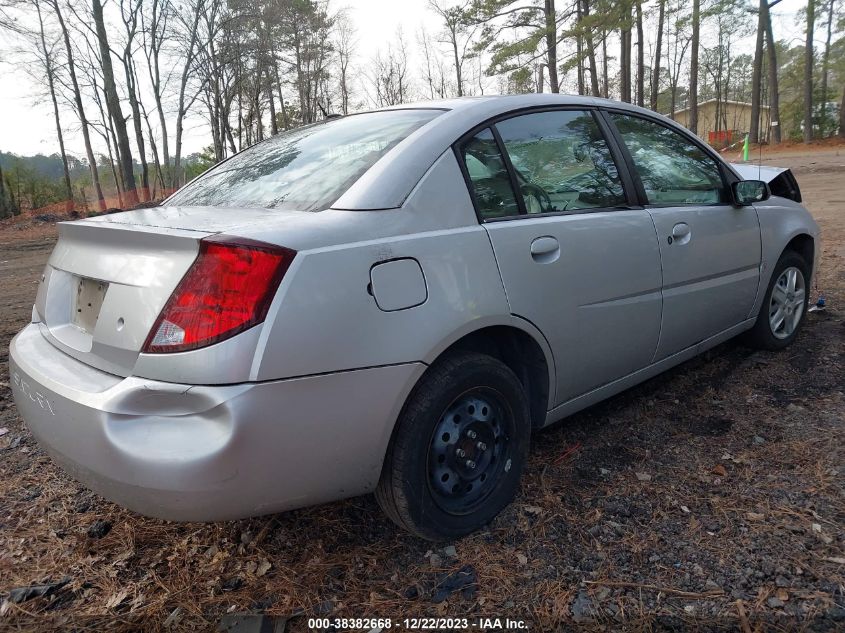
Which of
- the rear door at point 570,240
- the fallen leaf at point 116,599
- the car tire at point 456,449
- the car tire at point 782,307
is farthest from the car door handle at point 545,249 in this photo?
the car tire at point 782,307

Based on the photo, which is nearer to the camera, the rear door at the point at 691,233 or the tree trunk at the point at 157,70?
the rear door at the point at 691,233

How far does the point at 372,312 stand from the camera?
176 centimetres

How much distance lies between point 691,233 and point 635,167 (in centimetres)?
46

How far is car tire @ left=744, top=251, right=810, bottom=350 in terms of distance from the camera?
3.74 metres

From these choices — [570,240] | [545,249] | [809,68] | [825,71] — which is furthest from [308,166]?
[825,71]

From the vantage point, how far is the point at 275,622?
6.02ft

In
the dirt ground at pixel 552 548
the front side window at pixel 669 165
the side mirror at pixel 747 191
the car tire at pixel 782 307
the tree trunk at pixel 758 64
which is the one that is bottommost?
the dirt ground at pixel 552 548

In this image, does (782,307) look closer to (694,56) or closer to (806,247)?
(806,247)

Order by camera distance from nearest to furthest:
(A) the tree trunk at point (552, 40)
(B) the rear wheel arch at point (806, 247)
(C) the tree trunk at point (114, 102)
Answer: (B) the rear wheel arch at point (806, 247) → (C) the tree trunk at point (114, 102) → (A) the tree trunk at point (552, 40)

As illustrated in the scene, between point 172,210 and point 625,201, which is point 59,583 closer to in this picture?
point 172,210

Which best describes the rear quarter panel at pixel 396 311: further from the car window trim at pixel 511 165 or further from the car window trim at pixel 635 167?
the car window trim at pixel 635 167

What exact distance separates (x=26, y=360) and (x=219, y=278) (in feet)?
3.24

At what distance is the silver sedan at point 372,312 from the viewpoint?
1622mm

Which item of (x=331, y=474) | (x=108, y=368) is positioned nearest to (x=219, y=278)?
(x=108, y=368)
